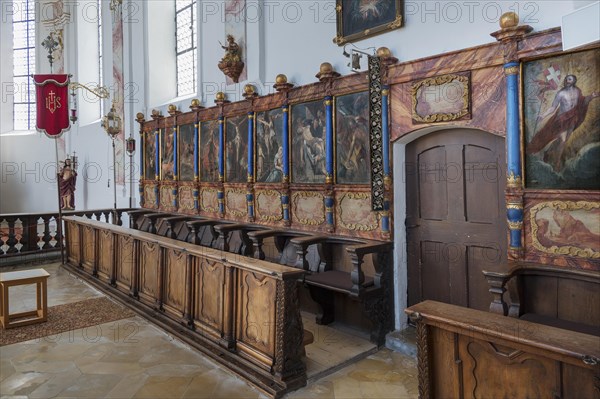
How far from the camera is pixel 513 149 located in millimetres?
3795

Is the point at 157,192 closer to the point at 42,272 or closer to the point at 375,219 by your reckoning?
the point at 42,272

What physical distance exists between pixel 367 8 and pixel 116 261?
4.82m

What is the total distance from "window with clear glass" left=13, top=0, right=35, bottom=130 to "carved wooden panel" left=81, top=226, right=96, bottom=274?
9680 mm

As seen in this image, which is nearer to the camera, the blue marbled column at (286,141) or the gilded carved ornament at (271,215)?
the blue marbled column at (286,141)

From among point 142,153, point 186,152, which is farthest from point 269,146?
point 142,153

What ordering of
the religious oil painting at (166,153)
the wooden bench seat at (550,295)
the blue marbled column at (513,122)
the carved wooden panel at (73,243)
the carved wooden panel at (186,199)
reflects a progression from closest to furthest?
the wooden bench seat at (550,295), the blue marbled column at (513,122), the carved wooden panel at (73,243), the carved wooden panel at (186,199), the religious oil painting at (166,153)

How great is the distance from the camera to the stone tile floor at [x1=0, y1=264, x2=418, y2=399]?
136 inches

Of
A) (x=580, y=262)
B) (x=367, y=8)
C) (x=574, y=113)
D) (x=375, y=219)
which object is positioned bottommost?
(x=580, y=262)

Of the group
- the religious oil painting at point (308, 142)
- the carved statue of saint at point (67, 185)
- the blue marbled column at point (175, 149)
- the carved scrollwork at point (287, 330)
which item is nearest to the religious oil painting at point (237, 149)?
the religious oil painting at point (308, 142)

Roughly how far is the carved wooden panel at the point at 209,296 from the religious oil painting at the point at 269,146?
2.13m

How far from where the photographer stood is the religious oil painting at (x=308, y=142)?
5547 mm

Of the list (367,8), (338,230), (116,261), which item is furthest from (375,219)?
(116,261)

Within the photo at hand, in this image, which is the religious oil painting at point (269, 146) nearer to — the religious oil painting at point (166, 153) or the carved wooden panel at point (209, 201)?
the carved wooden panel at point (209, 201)

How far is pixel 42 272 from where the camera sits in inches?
209
